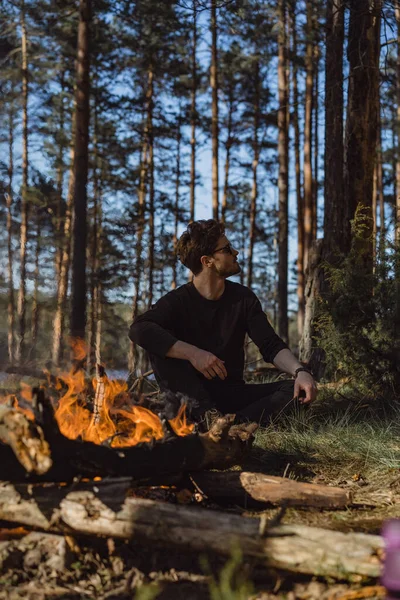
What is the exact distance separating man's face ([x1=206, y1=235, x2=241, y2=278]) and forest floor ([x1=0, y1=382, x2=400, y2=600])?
1.29m

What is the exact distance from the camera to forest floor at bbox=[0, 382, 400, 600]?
2.09 meters

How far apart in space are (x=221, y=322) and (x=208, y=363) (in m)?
0.91

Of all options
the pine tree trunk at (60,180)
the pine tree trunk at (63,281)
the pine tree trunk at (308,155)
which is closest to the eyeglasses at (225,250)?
the pine tree trunk at (63,281)

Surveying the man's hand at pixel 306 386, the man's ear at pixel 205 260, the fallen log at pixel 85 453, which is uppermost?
the man's ear at pixel 205 260

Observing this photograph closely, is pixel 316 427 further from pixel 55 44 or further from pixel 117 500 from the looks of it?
pixel 55 44

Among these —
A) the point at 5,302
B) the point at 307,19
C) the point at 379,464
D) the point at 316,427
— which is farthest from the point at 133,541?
the point at 5,302

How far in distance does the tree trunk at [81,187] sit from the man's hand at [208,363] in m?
6.45

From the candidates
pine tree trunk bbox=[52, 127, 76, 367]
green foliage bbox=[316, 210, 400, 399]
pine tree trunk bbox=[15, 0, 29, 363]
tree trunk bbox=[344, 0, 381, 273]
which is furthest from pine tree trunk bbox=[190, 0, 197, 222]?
green foliage bbox=[316, 210, 400, 399]

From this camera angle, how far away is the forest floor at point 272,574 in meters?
2.09

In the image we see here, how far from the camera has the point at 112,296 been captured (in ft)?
64.4

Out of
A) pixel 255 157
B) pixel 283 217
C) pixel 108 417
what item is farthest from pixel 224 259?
pixel 255 157

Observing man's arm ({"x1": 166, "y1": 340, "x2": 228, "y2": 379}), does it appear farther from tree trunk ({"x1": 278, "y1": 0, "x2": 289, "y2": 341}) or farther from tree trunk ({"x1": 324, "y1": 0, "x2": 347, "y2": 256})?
tree trunk ({"x1": 278, "y1": 0, "x2": 289, "y2": 341})

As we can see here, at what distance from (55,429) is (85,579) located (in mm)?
627

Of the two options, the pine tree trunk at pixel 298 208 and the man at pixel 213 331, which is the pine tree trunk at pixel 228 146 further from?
the man at pixel 213 331
